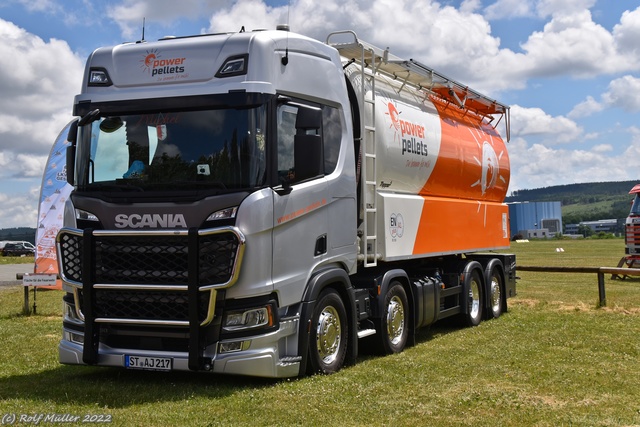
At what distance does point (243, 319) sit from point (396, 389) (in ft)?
5.87

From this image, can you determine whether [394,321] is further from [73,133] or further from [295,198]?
[73,133]

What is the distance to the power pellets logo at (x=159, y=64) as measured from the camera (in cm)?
848

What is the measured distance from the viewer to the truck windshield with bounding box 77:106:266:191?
7988mm

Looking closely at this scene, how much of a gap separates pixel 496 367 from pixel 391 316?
1.73m

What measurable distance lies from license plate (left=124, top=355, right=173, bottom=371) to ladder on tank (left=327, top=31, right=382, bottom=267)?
329 cm

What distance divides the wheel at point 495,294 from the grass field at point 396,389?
95.6 inches

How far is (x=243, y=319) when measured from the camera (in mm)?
8031

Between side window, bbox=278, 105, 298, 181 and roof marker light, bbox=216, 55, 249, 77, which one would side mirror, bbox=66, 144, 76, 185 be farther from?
side window, bbox=278, 105, 298, 181

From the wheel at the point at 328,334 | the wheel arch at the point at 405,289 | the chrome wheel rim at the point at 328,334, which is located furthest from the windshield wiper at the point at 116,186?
the wheel arch at the point at 405,289

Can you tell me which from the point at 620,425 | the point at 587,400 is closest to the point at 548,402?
the point at 587,400

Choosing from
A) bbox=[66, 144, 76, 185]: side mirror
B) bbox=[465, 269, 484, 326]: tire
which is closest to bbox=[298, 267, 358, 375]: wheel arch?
bbox=[66, 144, 76, 185]: side mirror

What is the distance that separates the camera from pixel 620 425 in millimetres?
6730

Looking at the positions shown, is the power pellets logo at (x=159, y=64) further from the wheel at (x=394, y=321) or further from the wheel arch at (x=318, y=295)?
the wheel at (x=394, y=321)

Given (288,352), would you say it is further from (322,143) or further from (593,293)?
(593,293)
